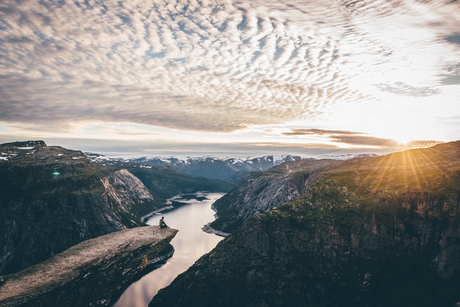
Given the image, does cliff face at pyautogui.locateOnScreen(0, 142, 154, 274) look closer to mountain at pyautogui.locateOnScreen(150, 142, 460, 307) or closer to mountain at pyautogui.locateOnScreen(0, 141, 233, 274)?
mountain at pyautogui.locateOnScreen(0, 141, 233, 274)

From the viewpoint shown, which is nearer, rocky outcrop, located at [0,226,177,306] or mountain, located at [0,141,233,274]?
rocky outcrop, located at [0,226,177,306]

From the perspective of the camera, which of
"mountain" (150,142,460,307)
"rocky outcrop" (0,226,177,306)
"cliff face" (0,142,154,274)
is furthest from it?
"cliff face" (0,142,154,274)

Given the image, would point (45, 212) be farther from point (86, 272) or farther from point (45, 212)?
point (86, 272)

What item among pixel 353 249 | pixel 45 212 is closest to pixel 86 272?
pixel 353 249

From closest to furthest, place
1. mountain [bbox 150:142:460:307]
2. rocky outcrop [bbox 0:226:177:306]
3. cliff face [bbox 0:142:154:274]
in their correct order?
rocky outcrop [bbox 0:226:177:306]
mountain [bbox 150:142:460:307]
cliff face [bbox 0:142:154:274]

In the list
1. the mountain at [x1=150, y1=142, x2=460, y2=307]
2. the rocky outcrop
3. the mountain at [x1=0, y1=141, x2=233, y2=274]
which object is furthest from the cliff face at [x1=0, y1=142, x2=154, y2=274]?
the mountain at [x1=150, y1=142, x2=460, y2=307]

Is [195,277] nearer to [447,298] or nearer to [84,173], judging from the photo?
[447,298]

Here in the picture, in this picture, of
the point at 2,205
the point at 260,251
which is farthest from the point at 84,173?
the point at 260,251
